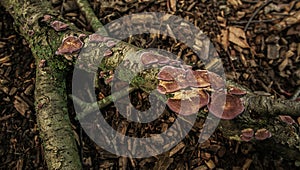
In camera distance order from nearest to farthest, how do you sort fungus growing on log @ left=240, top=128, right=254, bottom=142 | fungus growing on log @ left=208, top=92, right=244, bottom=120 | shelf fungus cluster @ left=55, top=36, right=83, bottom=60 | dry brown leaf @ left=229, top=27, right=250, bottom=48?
fungus growing on log @ left=208, top=92, right=244, bottom=120 < fungus growing on log @ left=240, top=128, right=254, bottom=142 < shelf fungus cluster @ left=55, top=36, right=83, bottom=60 < dry brown leaf @ left=229, top=27, right=250, bottom=48

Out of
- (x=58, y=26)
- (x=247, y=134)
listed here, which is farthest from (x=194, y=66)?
(x=58, y=26)

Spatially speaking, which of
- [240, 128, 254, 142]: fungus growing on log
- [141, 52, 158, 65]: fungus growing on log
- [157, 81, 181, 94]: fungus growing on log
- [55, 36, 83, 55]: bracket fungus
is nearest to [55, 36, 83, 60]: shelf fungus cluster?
[55, 36, 83, 55]: bracket fungus

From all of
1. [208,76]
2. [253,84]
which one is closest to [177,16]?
[253,84]

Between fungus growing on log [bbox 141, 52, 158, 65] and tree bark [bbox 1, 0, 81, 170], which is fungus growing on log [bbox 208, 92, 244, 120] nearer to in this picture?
fungus growing on log [bbox 141, 52, 158, 65]

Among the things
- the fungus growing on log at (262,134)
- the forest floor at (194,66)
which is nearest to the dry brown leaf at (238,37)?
the forest floor at (194,66)

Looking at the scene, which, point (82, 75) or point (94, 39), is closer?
point (94, 39)

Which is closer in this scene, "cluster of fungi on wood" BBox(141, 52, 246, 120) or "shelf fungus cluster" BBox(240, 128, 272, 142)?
"cluster of fungi on wood" BBox(141, 52, 246, 120)

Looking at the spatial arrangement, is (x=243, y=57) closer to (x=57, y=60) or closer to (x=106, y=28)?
(x=106, y=28)
